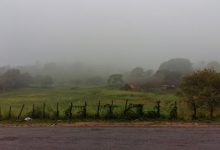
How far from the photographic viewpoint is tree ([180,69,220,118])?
31.0 m

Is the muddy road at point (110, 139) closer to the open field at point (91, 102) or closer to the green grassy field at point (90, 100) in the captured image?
the open field at point (91, 102)

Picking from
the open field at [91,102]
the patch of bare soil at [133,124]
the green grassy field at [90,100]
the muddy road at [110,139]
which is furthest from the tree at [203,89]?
the muddy road at [110,139]

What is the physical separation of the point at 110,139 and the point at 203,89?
1683 centimetres

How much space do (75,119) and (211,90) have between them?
12.0 m

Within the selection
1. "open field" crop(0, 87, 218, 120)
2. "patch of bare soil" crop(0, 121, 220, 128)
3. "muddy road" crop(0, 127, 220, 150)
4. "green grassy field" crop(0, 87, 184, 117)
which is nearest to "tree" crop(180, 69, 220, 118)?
"open field" crop(0, 87, 218, 120)

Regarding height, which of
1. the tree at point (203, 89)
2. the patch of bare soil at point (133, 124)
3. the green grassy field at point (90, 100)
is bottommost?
the green grassy field at point (90, 100)

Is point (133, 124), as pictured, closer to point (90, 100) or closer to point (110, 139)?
point (110, 139)

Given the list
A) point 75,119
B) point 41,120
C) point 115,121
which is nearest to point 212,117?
point 115,121

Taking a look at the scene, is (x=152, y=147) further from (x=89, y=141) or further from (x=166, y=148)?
(x=89, y=141)

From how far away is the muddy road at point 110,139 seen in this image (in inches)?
656

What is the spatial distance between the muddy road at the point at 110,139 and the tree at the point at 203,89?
25.8 ft

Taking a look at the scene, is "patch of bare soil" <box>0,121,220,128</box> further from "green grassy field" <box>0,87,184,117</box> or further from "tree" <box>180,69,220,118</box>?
"green grassy field" <box>0,87,184,117</box>

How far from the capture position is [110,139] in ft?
Result: 61.2

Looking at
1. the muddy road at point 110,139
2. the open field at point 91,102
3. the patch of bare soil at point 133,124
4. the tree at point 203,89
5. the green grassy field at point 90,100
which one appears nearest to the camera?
the muddy road at point 110,139
